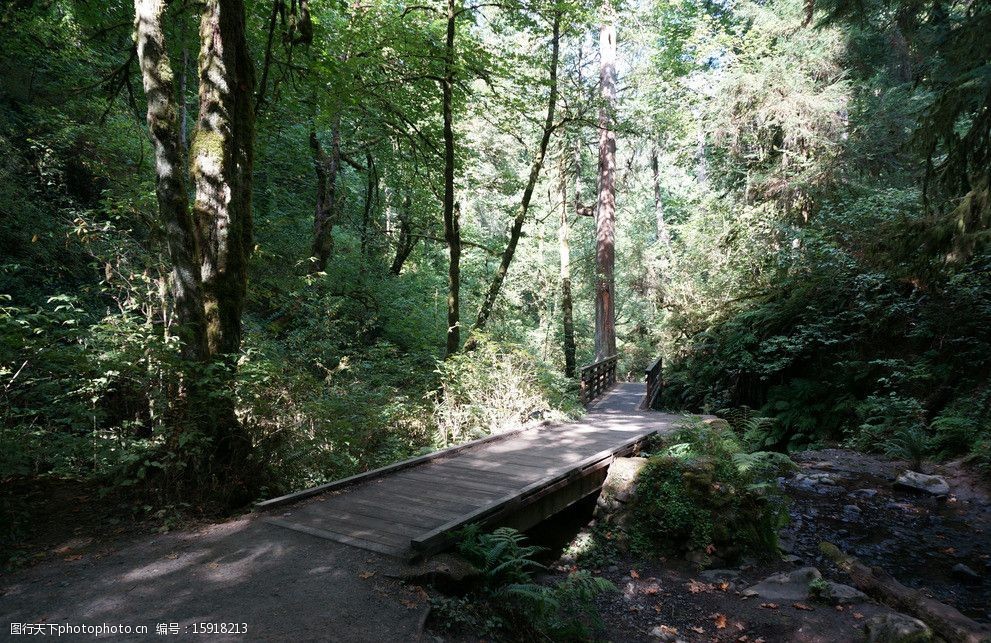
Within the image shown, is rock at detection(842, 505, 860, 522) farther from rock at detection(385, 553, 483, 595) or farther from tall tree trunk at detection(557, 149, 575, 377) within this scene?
tall tree trunk at detection(557, 149, 575, 377)

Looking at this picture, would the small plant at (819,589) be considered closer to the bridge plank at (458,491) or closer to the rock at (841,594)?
the rock at (841,594)

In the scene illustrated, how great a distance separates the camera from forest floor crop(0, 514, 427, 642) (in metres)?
3.43

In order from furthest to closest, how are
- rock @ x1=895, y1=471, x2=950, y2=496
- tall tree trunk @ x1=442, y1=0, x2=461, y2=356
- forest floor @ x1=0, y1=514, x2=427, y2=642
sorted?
tall tree trunk @ x1=442, y1=0, x2=461, y2=356
rock @ x1=895, y1=471, x2=950, y2=496
forest floor @ x1=0, y1=514, x2=427, y2=642

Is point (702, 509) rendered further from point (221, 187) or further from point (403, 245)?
point (403, 245)

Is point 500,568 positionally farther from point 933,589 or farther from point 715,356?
point 715,356

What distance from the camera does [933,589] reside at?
579 cm

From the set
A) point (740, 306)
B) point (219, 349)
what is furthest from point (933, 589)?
point (740, 306)

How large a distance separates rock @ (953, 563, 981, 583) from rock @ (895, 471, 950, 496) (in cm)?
230

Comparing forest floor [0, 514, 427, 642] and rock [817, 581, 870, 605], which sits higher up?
forest floor [0, 514, 427, 642]

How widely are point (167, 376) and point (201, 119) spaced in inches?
112

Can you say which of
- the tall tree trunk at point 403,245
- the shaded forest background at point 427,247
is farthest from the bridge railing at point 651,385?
the tall tree trunk at point 403,245

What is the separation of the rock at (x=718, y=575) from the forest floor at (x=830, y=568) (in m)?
0.01

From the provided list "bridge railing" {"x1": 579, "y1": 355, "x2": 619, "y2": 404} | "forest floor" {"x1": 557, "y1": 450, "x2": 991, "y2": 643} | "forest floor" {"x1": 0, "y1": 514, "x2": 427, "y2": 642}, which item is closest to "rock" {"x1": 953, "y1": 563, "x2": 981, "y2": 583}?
"forest floor" {"x1": 557, "y1": 450, "x2": 991, "y2": 643}

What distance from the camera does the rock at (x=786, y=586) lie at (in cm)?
561
